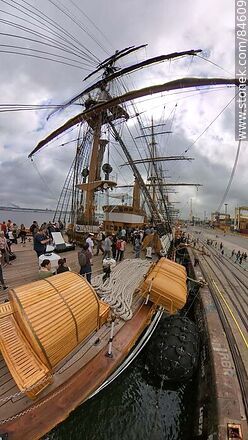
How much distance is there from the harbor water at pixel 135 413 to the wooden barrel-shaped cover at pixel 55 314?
2206 millimetres

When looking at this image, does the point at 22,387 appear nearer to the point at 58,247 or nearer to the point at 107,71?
the point at 58,247

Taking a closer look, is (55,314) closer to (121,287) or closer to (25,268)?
(121,287)

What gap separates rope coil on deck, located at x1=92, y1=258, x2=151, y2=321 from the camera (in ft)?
22.0

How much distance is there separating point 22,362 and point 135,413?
12.2 feet

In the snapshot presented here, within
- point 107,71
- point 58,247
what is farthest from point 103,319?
point 107,71

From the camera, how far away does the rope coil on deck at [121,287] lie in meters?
6.72

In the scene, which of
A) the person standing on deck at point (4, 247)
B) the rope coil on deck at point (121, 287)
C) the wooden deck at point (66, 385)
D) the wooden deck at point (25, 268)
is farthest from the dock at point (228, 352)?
the person standing on deck at point (4, 247)

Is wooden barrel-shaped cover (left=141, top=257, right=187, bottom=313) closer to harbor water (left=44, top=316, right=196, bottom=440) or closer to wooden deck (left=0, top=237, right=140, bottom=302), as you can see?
harbor water (left=44, top=316, right=196, bottom=440)

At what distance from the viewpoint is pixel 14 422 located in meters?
3.40

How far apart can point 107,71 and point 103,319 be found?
25.6 meters

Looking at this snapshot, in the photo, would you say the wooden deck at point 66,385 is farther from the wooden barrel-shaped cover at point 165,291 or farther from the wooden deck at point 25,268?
the wooden deck at point 25,268

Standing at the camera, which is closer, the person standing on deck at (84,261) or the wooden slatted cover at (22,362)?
the wooden slatted cover at (22,362)

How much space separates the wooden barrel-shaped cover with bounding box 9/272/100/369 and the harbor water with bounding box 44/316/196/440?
221cm

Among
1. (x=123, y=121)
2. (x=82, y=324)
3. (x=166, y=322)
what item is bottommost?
(x=166, y=322)
